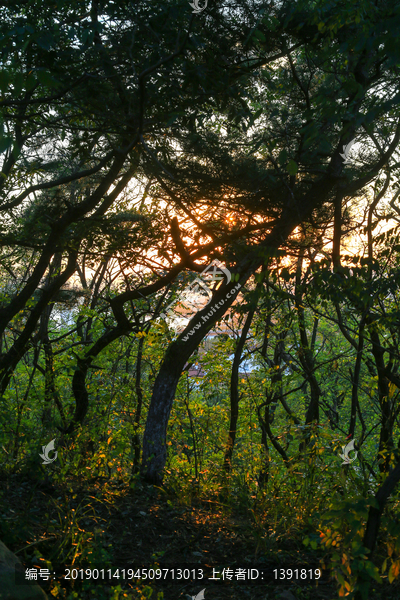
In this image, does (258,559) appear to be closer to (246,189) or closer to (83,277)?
(246,189)

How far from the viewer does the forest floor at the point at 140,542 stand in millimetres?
2924

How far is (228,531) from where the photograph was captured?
4.01 m

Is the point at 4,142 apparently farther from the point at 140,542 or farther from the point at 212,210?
the point at 212,210

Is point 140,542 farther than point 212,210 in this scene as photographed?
No

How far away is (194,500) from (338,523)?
3.37 m

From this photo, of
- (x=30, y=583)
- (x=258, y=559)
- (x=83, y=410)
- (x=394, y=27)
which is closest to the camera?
(x=394, y=27)

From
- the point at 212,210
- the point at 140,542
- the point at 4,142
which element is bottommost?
the point at 140,542

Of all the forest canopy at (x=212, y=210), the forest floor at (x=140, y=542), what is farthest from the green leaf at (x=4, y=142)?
the forest floor at (x=140, y=542)

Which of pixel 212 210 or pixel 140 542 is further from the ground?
pixel 212 210

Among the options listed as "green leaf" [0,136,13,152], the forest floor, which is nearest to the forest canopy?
the forest floor

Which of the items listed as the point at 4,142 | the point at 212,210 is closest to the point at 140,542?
the point at 4,142

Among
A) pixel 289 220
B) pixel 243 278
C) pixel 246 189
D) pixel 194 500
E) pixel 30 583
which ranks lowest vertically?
pixel 30 583

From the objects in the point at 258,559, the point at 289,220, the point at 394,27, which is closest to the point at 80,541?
the point at 258,559

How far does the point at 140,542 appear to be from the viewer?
12.2 feet
